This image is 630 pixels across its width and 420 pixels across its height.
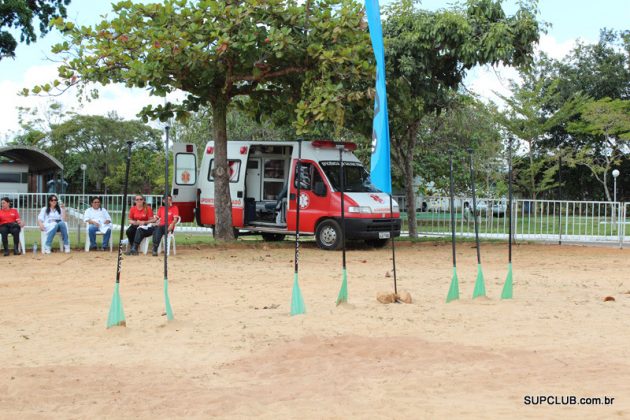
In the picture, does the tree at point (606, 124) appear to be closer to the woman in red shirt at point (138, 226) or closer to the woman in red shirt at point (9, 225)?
the woman in red shirt at point (138, 226)

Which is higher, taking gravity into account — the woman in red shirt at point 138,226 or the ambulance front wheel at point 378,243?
the woman in red shirt at point 138,226

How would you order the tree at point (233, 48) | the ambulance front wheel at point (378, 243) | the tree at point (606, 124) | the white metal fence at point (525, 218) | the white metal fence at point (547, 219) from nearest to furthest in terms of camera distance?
the tree at point (233, 48), the ambulance front wheel at point (378, 243), the white metal fence at point (525, 218), the white metal fence at point (547, 219), the tree at point (606, 124)

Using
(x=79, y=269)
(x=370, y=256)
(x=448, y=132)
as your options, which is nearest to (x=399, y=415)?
(x=79, y=269)

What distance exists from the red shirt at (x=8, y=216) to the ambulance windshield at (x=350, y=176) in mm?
6977

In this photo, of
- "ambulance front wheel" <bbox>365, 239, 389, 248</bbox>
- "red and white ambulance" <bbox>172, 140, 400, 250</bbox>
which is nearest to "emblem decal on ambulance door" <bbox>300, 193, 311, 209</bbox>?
"red and white ambulance" <bbox>172, 140, 400, 250</bbox>

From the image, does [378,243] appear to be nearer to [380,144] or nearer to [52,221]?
[52,221]

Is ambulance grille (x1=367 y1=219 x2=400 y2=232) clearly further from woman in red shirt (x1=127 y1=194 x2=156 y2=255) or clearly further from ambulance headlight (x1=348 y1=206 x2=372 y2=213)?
woman in red shirt (x1=127 y1=194 x2=156 y2=255)

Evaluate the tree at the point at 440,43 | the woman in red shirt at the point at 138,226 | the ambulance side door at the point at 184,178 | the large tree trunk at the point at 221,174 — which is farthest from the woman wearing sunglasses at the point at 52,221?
the tree at the point at 440,43

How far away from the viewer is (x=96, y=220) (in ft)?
58.3

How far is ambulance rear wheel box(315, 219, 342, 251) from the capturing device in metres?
18.5

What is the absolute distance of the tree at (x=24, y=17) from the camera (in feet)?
65.1

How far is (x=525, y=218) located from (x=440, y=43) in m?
5.68

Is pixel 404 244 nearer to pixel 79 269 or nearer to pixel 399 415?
pixel 79 269

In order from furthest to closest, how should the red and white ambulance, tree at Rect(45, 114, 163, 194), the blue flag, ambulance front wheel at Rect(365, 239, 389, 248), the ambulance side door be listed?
tree at Rect(45, 114, 163, 194)
the ambulance side door
ambulance front wheel at Rect(365, 239, 389, 248)
the red and white ambulance
the blue flag
